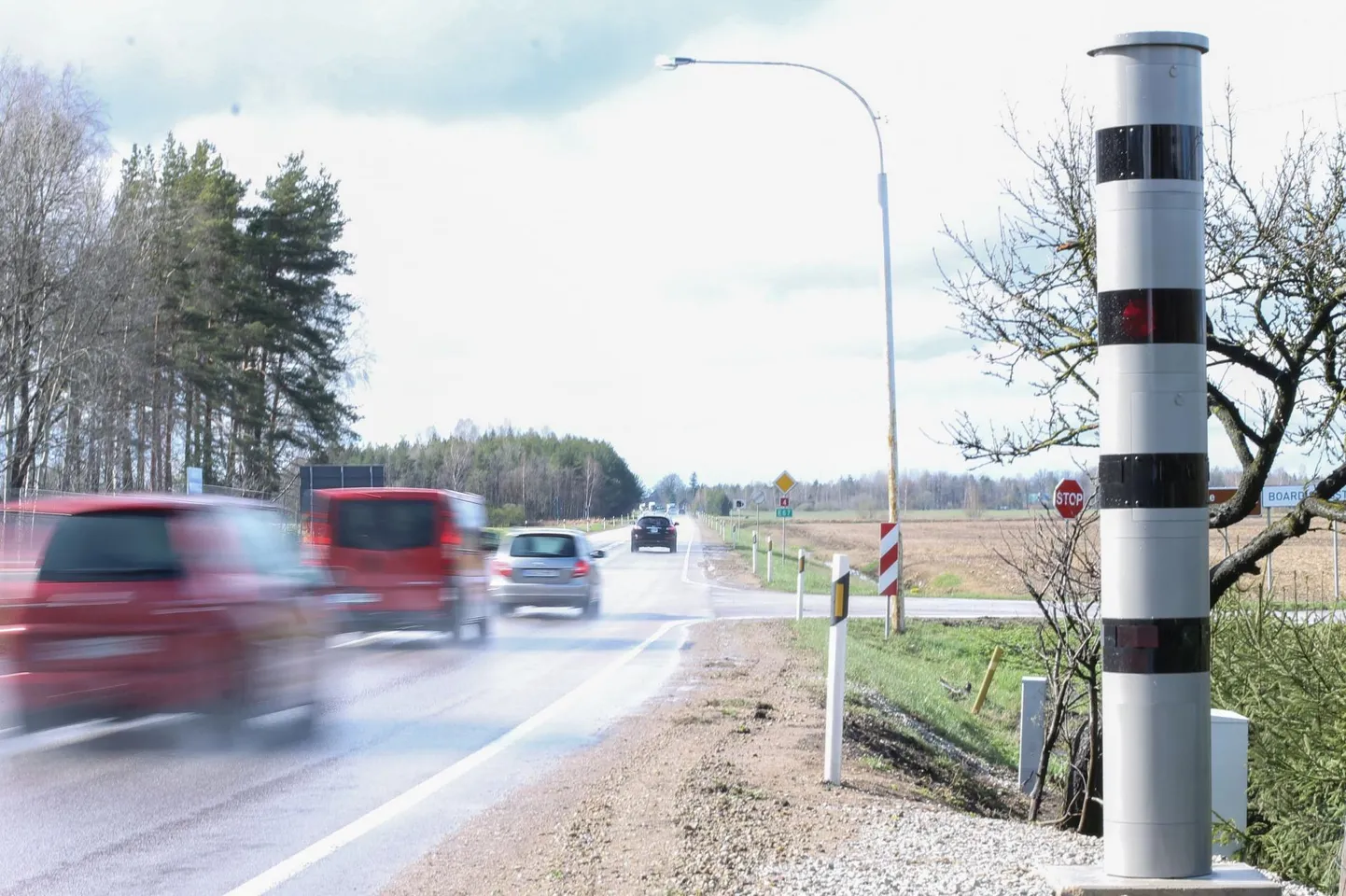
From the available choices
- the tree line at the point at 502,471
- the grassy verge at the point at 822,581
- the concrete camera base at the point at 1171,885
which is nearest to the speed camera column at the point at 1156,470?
the concrete camera base at the point at 1171,885

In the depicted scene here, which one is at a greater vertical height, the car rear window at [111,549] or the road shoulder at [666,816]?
the car rear window at [111,549]

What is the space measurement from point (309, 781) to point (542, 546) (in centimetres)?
1625

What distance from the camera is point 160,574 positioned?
9531 millimetres

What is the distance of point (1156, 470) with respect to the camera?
3.79 m

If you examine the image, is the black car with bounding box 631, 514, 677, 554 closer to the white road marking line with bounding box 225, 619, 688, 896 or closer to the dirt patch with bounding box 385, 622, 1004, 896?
the dirt patch with bounding box 385, 622, 1004, 896

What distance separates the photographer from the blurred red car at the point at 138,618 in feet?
30.5

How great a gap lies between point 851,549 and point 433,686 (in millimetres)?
A: 62067

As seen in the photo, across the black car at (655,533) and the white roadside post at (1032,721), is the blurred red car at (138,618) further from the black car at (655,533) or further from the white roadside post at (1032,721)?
the black car at (655,533)

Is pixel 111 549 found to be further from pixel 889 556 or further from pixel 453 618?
pixel 889 556

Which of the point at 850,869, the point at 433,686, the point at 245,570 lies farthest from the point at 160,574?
the point at 850,869

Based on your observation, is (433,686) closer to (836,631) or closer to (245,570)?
(245,570)

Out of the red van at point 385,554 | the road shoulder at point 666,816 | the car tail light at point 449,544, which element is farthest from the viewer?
the car tail light at point 449,544

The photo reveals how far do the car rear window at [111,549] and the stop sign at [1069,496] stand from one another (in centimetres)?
1278

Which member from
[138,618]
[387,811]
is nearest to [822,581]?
[138,618]
